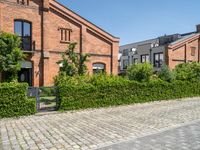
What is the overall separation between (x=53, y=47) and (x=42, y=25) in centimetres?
223

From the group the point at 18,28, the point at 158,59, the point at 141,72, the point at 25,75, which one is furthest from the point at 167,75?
the point at 158,59

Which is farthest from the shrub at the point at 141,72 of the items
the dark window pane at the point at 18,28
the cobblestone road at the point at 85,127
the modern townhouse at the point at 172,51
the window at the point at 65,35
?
the modern townhouse at the point at 172,51

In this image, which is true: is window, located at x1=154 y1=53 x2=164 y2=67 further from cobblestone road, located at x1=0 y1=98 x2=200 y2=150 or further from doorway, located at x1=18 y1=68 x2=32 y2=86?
cobblestone road, located at x1=0 y1=98 x2=200 y2=150

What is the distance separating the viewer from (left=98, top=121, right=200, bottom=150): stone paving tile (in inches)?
317

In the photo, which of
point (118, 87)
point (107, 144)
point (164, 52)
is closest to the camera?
point (107, 144)

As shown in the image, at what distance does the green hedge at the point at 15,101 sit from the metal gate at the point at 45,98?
1.76 feet

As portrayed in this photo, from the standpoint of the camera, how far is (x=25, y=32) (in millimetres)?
24328

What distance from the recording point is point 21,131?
33.8 ft

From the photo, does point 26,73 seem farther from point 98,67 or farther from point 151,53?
point 151,53

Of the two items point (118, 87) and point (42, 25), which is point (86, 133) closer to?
point (118, 87)

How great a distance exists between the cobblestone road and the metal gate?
1.06 m

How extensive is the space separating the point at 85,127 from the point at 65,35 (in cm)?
1715

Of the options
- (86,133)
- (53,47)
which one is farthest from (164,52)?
(86,133)

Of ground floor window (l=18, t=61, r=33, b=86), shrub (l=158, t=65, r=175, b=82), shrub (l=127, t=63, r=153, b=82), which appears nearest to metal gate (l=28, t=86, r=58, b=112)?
shrub (l=127, t=63, r=153, b=82)
